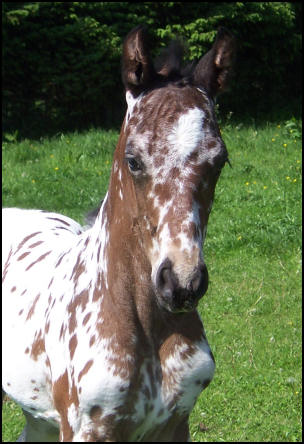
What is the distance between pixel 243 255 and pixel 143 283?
3.97 metres

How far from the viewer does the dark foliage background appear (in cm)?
1047

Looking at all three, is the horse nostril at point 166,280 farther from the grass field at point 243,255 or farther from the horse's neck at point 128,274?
the grass field at point 243,255

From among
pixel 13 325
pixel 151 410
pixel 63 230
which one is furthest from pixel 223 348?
pixel 151 410

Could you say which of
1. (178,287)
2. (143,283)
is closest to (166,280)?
(178,287)

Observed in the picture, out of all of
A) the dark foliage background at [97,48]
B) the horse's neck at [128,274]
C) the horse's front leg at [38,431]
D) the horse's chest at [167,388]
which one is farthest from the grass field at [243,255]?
the horse's neck at [128,274]

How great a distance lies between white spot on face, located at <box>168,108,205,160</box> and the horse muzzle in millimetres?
414

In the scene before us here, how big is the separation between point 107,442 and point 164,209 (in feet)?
3.25

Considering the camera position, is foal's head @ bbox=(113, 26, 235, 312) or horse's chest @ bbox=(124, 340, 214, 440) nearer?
foal's head @ bbox=(113, 26, 235, 312)

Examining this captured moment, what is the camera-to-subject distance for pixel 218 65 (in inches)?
112

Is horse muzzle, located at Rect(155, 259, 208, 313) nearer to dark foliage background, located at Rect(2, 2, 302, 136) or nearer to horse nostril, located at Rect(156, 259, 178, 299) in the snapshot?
horse nostril, located at Rect(156, 259, 178, 299)

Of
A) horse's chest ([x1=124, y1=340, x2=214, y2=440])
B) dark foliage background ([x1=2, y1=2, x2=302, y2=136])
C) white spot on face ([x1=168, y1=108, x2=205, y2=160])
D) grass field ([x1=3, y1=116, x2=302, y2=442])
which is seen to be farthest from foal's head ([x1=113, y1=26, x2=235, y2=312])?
dark foliage background ([x1=2, y1=2, x2=302, y2=136])

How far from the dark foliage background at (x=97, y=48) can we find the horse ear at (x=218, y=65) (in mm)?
7176

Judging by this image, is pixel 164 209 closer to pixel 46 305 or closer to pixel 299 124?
pixel 46 305

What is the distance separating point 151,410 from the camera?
275 centimetres
